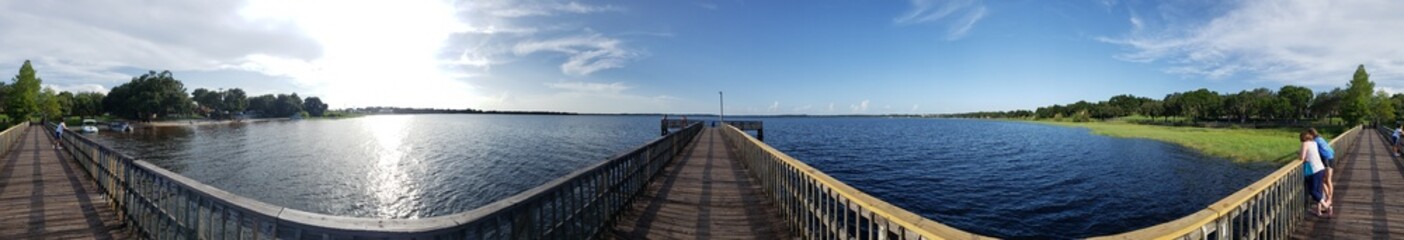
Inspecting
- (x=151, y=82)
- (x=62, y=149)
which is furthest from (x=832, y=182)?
(x=151, y=82)

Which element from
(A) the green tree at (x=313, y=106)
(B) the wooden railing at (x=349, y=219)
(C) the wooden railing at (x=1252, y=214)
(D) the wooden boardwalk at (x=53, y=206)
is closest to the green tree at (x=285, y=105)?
(A) the green tree at (x=313, y=106)

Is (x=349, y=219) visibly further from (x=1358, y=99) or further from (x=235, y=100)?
(x=235, y=100)

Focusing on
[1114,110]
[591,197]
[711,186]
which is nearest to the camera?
[591,197]

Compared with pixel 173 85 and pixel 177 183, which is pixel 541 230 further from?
pixel 173 85

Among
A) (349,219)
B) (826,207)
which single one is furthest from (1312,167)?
(349,219)

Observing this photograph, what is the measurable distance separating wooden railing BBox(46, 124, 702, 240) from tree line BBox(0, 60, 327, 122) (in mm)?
86005

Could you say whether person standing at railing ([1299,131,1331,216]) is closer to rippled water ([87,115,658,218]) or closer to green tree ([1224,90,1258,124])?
rippled water ([87,115,658,218])

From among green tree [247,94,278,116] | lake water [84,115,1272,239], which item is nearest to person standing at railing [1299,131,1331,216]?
lake water [84,115,1272,239]

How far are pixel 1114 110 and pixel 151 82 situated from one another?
19771 cm

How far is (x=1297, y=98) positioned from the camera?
8181 centimetres

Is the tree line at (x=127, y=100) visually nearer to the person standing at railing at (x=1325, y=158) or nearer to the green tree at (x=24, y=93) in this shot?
the green tree at (x=24, y=93)

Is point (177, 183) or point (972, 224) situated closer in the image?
point (177, 183)

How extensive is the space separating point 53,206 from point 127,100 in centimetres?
11095

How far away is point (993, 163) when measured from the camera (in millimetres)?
28734
